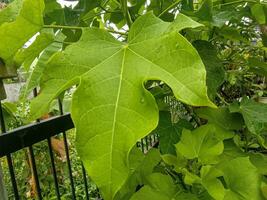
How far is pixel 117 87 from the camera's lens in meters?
0.46

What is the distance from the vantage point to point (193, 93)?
1.43 feet

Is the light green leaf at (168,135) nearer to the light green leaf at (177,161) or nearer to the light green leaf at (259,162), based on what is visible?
the light green leaf at (177,161)

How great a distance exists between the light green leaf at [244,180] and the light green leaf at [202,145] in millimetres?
54

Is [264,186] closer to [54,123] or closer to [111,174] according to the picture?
[111,174]

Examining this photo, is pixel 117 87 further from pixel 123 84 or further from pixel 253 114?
pixel 253 114

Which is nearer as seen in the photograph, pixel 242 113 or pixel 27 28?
pixel 27 28

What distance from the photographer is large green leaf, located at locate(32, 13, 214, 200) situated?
0.44 metres

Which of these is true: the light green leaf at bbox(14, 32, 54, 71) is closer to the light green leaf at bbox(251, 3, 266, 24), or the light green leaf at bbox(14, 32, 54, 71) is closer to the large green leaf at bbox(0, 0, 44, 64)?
the large green leaf at bbox(0, 0, 44, 64)

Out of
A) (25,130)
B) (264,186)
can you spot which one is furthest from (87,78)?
(25,130)

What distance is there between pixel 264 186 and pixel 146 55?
0.46m

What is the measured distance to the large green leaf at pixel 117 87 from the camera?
1.44 ft

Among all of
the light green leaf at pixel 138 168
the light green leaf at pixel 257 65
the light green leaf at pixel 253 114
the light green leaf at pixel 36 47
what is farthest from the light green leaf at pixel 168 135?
the light green leaf at pixel 36 47

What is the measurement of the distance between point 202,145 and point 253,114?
17 cm

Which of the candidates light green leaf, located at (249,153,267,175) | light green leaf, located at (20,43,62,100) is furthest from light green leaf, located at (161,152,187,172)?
light green leaf, located at (20,43,62,100)
